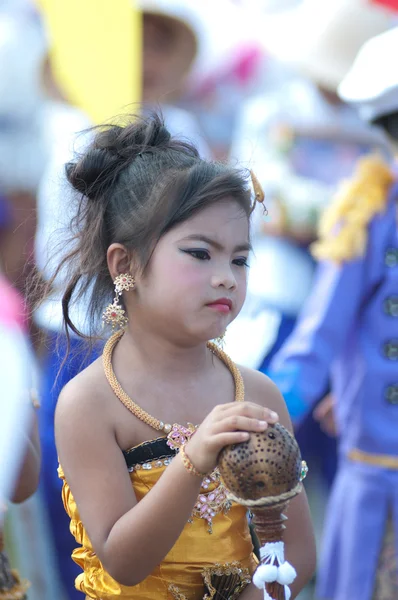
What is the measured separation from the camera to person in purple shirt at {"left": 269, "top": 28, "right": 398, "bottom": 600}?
109 inches

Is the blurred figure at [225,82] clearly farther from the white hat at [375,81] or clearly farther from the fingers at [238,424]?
the fingers at [238,424]

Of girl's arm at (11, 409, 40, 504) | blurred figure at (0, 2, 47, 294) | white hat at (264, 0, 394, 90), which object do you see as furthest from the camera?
blurred figure at (0, 2, 47, 294)

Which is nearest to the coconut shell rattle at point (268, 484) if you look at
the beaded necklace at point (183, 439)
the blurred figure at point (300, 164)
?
the beaded necklace at point (183, 439)

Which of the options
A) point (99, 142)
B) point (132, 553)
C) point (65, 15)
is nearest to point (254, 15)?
point (65, 15)

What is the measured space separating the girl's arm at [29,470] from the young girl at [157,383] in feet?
0.55

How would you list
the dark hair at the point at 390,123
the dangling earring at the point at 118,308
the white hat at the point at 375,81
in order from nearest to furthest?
the dangling earring at the point at 118,308
the white hat at the point at 375,81
the dark hair at the point at 390,123

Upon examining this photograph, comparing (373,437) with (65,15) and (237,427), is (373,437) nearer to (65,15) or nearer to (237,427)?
(237,427)

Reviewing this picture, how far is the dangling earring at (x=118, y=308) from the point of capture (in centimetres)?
152

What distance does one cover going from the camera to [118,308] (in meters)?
1.55

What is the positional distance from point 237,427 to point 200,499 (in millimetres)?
305

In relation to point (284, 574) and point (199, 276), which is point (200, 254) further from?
point (284, 574)

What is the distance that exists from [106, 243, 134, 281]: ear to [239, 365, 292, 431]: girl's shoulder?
0.88 ft

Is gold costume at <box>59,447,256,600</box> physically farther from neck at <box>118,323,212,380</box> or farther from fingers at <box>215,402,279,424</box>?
fingers at <box>215,402,279,424</box>

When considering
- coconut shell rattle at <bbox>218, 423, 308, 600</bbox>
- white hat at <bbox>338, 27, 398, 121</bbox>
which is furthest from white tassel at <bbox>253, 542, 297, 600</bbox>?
white hat at <bbox>338, 27, 398, 121</bbox>
